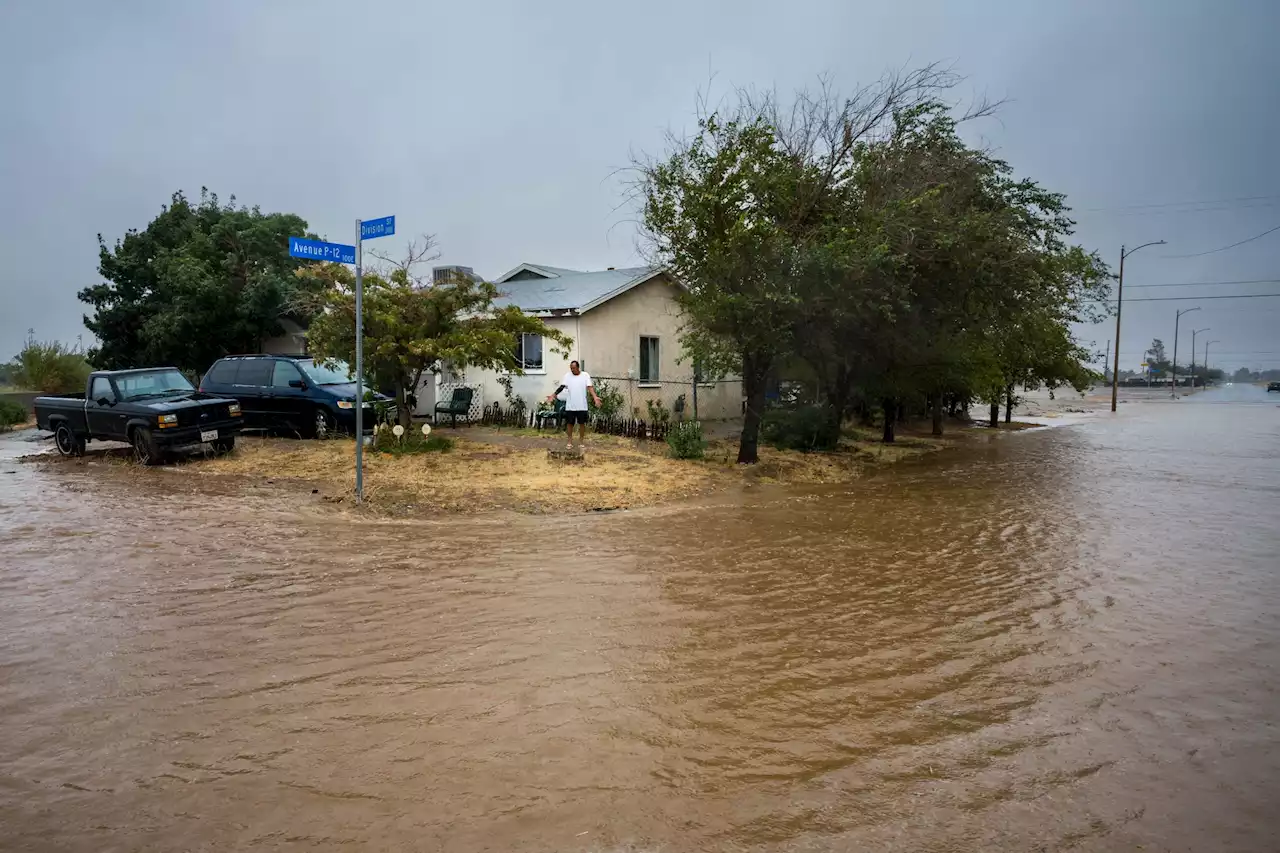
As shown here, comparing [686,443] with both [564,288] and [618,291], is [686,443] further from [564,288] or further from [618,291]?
[564,288]

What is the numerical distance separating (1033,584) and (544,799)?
556 centimetres

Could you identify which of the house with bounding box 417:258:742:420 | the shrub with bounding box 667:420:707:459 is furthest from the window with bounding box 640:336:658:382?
the shrub with bounding box 667:420:707:459

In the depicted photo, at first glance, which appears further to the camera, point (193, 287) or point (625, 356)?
point (193, 287)

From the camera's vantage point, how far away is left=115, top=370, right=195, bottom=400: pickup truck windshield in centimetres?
1403

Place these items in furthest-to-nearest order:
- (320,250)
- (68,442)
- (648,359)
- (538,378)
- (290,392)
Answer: (648,359)
(538,378)
(290,392)
(68,442)
(320,250)

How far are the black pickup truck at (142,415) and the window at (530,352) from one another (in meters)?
7.64

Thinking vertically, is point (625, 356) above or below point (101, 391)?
above

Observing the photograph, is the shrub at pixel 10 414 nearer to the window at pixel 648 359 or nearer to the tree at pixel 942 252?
the window at pixel 648 359

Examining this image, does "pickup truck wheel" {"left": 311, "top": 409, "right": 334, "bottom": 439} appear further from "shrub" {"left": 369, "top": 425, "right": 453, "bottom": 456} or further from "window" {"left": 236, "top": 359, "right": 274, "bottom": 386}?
"shrub" {"left": 369, "top": 425, "right": 453, "bottom": 456}

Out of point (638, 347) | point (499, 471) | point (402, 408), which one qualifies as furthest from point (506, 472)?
point (638, 347)

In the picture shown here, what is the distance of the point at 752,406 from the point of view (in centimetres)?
1537

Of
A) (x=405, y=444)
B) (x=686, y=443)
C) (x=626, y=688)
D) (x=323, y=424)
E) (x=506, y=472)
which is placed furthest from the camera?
(x=323, y=424)

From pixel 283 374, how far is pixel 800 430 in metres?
11.1

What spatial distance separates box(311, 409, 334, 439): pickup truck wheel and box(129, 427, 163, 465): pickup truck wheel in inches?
120
